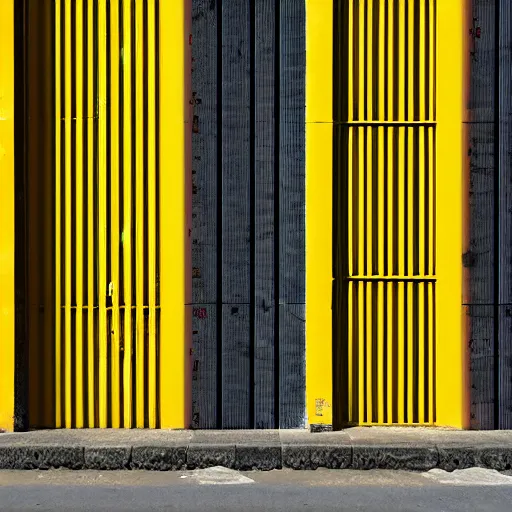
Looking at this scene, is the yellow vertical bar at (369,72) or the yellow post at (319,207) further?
the yellow vertical bar at (369,72)

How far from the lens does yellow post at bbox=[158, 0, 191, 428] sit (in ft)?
23.0

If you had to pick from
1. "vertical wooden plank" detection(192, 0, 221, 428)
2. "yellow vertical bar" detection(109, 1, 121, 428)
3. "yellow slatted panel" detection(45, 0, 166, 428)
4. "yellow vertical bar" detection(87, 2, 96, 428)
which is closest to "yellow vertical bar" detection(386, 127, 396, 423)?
"vertical wooden plank" detection(192, 0, 221, 428)

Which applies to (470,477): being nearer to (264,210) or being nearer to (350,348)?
(350,348)

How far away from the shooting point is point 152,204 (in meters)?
7.10

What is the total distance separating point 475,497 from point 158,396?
3025mm

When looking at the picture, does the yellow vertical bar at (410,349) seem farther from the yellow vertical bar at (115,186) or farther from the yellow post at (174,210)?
the yellow vertical bar at (115,186)

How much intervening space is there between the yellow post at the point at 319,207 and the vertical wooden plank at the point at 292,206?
0.26 feet

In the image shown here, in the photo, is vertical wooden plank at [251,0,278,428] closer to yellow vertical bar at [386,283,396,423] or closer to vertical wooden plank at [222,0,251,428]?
vertical wooden plank at [222,0,251,428]

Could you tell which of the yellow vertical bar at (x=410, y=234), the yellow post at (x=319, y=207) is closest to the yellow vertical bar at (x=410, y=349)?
the yellow vertical bar at (x=410, y=234)

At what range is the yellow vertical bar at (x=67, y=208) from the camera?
7.13m

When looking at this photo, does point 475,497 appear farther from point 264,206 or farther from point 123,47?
point 123,47

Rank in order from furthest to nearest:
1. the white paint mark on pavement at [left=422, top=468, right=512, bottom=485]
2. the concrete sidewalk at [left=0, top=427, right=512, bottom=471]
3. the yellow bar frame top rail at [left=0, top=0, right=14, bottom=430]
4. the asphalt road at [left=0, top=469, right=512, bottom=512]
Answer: the yellow bar frame top rail at [left=0, top=0, right=14, bottom=430], the concrete sidewalk at [left=0, top=427, right=512, bottom=471], the white paint mark on pavement at [left=422, top=468, right=512, bottom=485], the asphalt road at [left=0, top=469, right=512, bottom=512]

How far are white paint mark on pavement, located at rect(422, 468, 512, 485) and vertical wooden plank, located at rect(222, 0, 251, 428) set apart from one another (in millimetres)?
1848

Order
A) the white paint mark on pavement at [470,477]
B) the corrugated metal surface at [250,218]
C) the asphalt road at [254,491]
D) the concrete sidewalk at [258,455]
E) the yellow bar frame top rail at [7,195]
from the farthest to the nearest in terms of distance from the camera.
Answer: the corrugated metal surface at [250,218] < the yellow bar frame top rail at [7,195] < the concrete sidewalk at [258,455] < the white paint mark on pavement at [470,477] < the asphalt road at [254,491]
